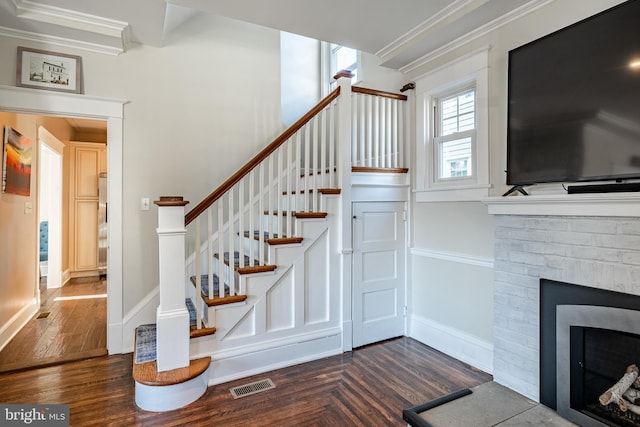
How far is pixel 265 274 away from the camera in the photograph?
2.66 meters

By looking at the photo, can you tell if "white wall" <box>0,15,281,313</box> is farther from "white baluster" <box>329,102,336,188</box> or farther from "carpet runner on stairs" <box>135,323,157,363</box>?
"white baluster" <box>329,102,336,188</box>

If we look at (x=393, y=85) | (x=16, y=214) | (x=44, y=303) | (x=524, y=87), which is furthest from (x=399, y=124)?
(x=44, y=303)

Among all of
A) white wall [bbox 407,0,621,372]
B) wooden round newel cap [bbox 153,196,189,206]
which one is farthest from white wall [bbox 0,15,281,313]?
white wall [bbox 407,0,621,372]

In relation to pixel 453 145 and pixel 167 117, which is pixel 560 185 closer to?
pixel 453 145

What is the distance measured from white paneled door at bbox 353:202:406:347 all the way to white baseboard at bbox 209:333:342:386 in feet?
0.99

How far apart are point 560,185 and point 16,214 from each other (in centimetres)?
475

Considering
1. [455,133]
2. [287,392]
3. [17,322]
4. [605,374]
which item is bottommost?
[287,392]

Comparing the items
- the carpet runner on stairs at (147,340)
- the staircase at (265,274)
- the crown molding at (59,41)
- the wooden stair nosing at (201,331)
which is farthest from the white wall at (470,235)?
the crown molding at (59,41)

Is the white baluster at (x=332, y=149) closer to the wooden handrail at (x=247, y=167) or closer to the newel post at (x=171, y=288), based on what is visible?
the wooden handrail at (x=247, y=167)

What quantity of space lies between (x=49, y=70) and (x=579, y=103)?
12.5 feet

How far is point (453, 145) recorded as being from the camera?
2986 mm

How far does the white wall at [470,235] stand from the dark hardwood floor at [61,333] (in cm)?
299

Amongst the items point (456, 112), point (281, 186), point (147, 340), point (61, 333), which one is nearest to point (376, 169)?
point (456, 112)

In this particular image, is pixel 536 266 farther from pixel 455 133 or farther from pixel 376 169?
pixel 376 169
